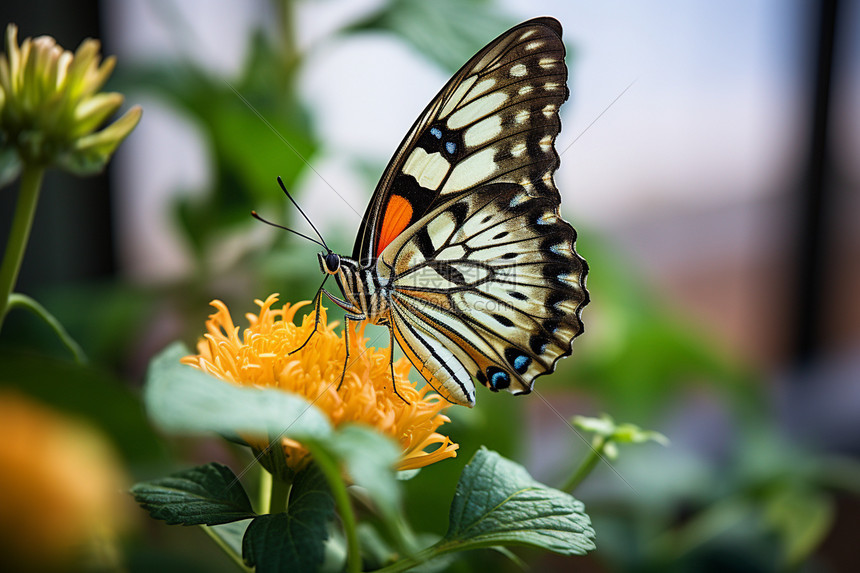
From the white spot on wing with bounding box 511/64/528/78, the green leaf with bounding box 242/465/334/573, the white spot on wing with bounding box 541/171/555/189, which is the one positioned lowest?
the green leaf with bounding box 242/465/334/573

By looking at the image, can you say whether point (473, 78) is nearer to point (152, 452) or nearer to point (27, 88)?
point (27, 88)

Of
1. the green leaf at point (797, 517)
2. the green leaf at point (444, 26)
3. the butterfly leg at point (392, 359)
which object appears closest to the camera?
the butterfly leg at point (392, 359)

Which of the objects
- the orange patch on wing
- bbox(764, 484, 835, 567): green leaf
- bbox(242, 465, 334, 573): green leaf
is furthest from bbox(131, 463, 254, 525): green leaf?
bbox(764, 484, 835, 567): green leaf

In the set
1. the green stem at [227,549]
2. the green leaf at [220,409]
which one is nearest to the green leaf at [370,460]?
the green leaf at [220,409]

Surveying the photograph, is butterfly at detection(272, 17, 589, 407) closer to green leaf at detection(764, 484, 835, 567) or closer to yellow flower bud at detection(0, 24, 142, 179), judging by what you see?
yellow flower bud at detection(0, 24, 142, 179)

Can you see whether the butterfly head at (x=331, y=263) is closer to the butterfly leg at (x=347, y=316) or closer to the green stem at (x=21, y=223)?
the butterfly leg at (x=347, y=316)

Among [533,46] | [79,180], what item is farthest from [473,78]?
[79,180]

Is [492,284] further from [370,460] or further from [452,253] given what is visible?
[370,460]
